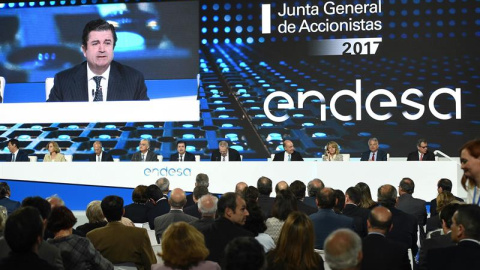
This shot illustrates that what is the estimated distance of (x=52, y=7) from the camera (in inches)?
523

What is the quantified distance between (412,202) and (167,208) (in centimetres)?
231

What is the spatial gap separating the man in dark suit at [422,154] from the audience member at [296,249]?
7.50m

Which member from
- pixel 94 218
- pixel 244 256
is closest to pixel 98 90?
pixel 94 218

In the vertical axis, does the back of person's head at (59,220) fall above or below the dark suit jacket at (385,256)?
above

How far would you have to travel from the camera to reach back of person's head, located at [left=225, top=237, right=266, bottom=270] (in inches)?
106

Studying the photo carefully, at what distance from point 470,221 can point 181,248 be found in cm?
139

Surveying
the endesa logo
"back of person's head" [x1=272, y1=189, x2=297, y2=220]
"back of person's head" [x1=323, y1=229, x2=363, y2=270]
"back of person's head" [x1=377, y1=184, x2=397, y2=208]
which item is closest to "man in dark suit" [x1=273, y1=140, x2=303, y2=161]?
the endesa logo

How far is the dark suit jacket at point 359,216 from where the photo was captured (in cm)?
539

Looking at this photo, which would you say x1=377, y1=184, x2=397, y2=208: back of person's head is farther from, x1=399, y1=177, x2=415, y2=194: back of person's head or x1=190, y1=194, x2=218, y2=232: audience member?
x1=190, y1=194, x2=218, y2=232: audience member

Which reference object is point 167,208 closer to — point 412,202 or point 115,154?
point 412,202

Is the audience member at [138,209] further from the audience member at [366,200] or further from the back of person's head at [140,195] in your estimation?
the audience member at [366,200]

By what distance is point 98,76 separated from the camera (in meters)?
13.1

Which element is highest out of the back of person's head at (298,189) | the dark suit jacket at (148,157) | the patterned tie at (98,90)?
the patterned tie at (98,90)

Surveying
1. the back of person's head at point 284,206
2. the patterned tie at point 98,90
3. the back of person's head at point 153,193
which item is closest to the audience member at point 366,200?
the back of person's head at point 284,206
